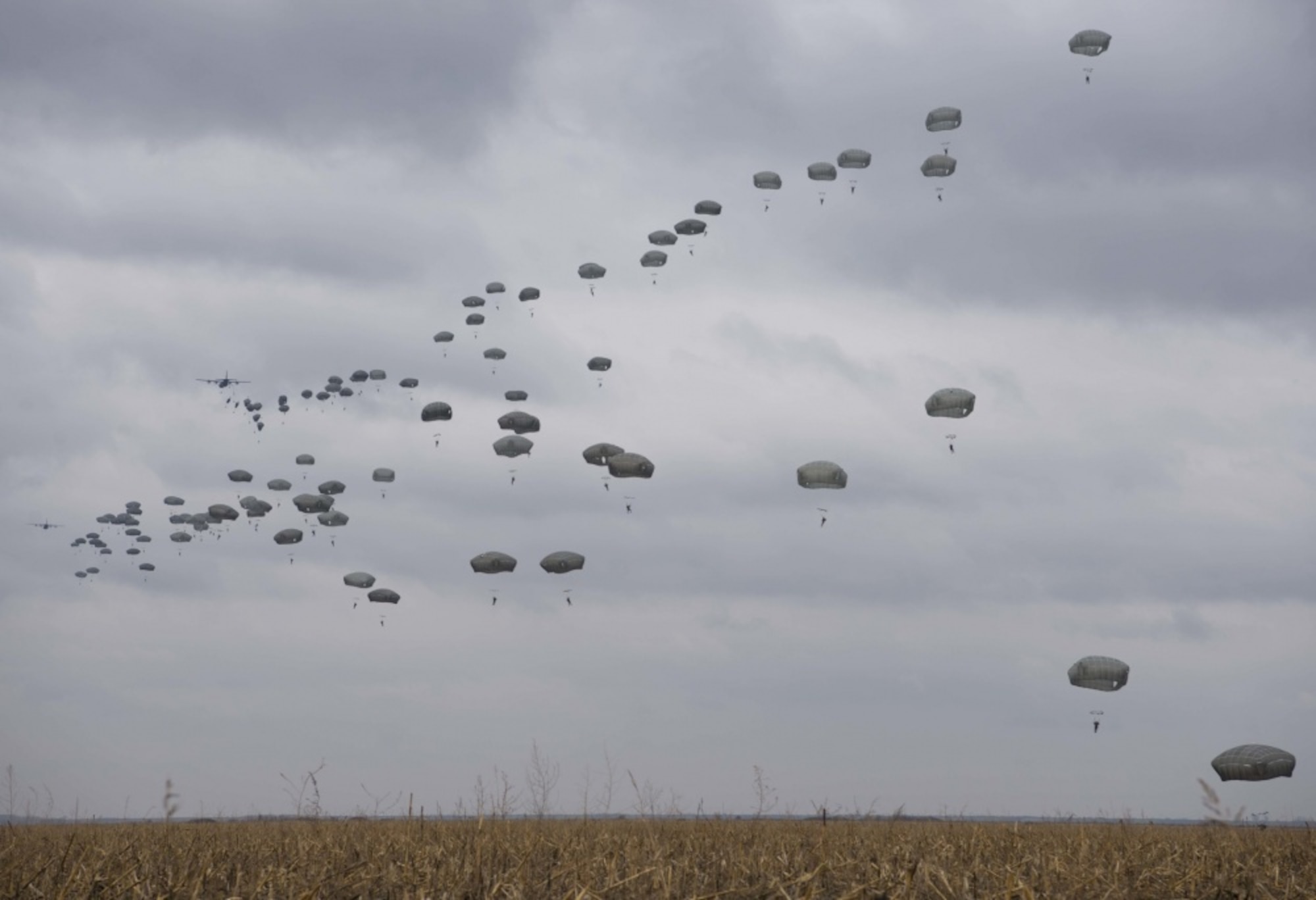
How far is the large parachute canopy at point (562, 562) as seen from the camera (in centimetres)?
8812

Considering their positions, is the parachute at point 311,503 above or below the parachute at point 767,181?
below

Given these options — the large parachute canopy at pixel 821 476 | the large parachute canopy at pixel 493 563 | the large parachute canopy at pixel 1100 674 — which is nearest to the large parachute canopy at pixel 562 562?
the large parachute canopy at pixel 493 563

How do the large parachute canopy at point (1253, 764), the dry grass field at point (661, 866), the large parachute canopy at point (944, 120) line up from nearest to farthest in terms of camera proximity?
the dry grass field at point (661, 866)
the large parachute canopy at point (1253, 764)
the large parachute canopy at point (944, 120)

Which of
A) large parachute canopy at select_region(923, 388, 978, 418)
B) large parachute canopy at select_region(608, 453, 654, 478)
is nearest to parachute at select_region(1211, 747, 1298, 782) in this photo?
large parachute canopy at select_region(923, 388, 978, 418)

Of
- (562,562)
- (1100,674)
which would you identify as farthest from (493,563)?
(1100,674)

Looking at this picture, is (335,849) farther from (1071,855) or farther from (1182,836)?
(1182,836)

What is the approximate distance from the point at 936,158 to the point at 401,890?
92077 mm

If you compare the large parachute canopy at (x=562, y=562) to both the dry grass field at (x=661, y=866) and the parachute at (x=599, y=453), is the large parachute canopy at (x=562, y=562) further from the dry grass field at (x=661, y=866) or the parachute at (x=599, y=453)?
the dry grass field at (x=661, y=866)

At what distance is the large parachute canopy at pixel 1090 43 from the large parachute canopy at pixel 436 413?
5509cm

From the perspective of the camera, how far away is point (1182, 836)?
24.8 meters

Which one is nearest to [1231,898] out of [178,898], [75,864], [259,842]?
[178,898]

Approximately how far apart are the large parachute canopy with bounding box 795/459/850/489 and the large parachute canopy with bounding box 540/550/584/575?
55.0 feet

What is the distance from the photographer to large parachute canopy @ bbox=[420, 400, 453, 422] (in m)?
98.9

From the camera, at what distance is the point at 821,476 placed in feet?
276
